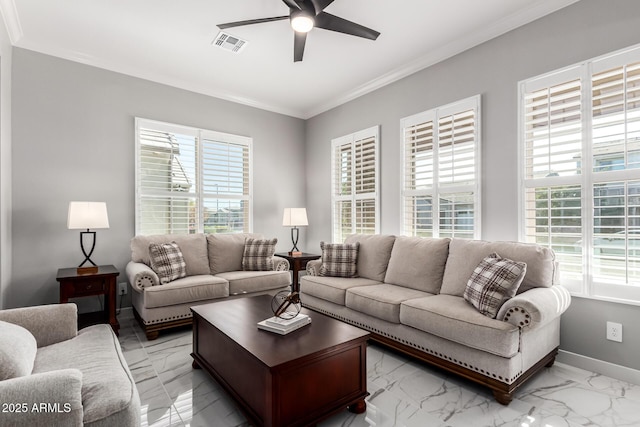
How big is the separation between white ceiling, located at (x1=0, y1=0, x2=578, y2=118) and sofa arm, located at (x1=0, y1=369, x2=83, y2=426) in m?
2.85

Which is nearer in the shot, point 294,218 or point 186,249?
point 186,249

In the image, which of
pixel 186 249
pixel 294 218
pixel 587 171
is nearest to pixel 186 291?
pixel 186 249

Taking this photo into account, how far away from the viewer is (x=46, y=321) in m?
1.91

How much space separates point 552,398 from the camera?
213cm

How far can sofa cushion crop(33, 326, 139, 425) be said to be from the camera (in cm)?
125

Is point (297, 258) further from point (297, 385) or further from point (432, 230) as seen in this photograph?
point (297, 385)

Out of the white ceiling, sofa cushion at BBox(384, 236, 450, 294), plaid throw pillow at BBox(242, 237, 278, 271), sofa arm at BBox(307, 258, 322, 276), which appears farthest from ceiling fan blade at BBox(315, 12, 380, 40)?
plaid throw pillow at BBox(242, 237, 278, 271)

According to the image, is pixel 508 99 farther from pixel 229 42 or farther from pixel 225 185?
pixel 225 185

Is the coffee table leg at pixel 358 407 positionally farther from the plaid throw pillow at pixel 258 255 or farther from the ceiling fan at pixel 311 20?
the ceiling fan at pixel 311 20

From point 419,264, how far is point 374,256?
0.61 m

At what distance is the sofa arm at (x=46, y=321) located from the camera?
1854mm

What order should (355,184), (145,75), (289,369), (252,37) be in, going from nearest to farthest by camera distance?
1. (289,369)
2. (252,37)
3. (145,75)
4. (355,184)

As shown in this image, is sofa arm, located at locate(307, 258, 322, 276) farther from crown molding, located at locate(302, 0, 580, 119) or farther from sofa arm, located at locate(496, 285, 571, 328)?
crown molding, located at locate(302, 0, 580, 119)

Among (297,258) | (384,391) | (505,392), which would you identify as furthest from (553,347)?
(297,258)
